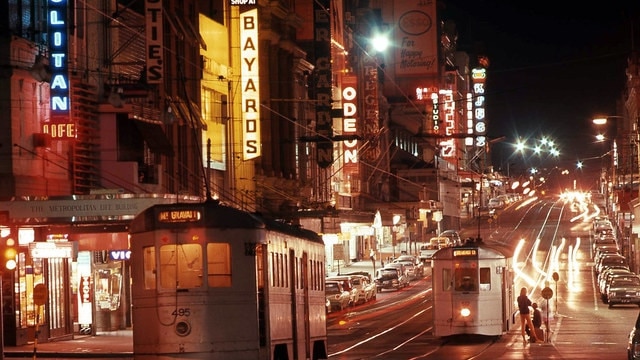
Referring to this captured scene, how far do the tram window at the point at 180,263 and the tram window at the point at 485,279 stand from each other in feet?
61.5

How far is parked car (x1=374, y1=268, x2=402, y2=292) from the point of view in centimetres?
7644

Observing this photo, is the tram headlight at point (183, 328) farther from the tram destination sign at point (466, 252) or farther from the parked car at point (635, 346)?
the tram destination sign at point (466, 252)

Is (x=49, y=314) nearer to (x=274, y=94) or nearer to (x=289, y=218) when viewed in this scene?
(x=289, y=218)

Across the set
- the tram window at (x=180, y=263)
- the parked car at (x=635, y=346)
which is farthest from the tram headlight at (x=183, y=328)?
the parked car at (x=635, y=346)

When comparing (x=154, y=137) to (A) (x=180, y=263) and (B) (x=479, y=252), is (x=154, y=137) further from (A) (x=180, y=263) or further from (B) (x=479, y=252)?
(A) (x=180, y=263)

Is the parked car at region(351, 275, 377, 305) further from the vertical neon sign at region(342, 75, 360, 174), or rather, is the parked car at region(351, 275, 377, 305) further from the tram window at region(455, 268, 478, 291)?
the tram window at region(455, 268, 478, 291)

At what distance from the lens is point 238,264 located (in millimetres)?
23062

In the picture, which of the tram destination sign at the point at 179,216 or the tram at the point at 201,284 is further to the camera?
the tram destination sign at the point at 179,216

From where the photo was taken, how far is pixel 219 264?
906 inches

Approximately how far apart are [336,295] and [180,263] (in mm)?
37246

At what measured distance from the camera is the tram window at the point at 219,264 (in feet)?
74.8

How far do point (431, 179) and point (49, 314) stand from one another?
89021 mm

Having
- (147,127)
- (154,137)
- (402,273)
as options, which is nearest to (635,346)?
(147,127)

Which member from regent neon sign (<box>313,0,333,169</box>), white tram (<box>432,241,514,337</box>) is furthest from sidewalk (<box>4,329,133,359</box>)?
regent neon sign (<box>313,0,333,169</box>)
